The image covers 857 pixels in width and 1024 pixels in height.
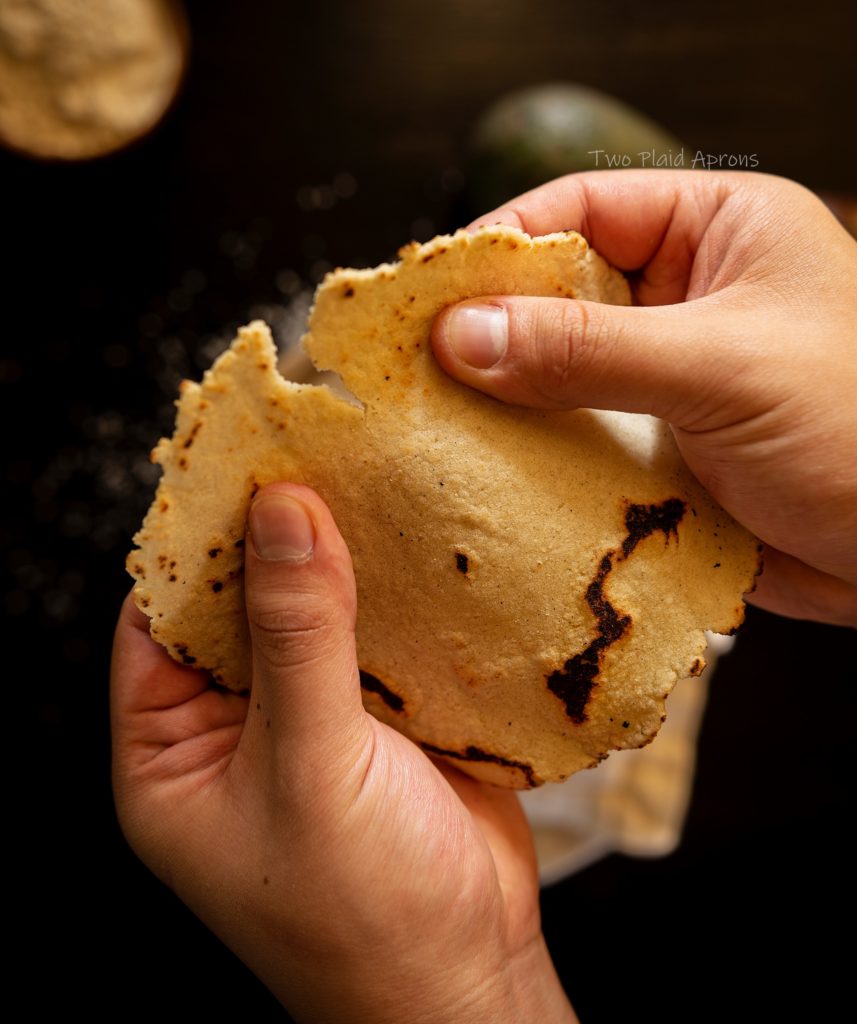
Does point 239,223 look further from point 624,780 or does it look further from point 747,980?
point 747,980

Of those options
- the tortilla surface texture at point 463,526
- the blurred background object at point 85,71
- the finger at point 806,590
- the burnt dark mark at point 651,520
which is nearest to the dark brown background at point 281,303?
the blurred background object at point 85,71

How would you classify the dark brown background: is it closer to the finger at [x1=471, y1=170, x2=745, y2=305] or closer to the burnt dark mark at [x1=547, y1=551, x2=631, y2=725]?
the finger at [x1=471, y1=170, x2=745, y2=305]

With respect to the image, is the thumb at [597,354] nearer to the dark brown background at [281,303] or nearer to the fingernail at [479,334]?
the fingernail at [479,334]

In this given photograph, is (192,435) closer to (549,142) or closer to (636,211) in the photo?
(636,211)

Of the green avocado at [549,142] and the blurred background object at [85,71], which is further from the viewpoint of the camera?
the green avocado at [549,142]

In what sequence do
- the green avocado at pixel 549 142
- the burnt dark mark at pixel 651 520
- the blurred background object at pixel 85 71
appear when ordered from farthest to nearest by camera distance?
the green avocado at pixel 549 142
the blurred background object at pixel 85 71
the burnt dark mark at pixel 651 520

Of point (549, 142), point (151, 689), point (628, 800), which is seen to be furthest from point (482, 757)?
point (549, 142)
